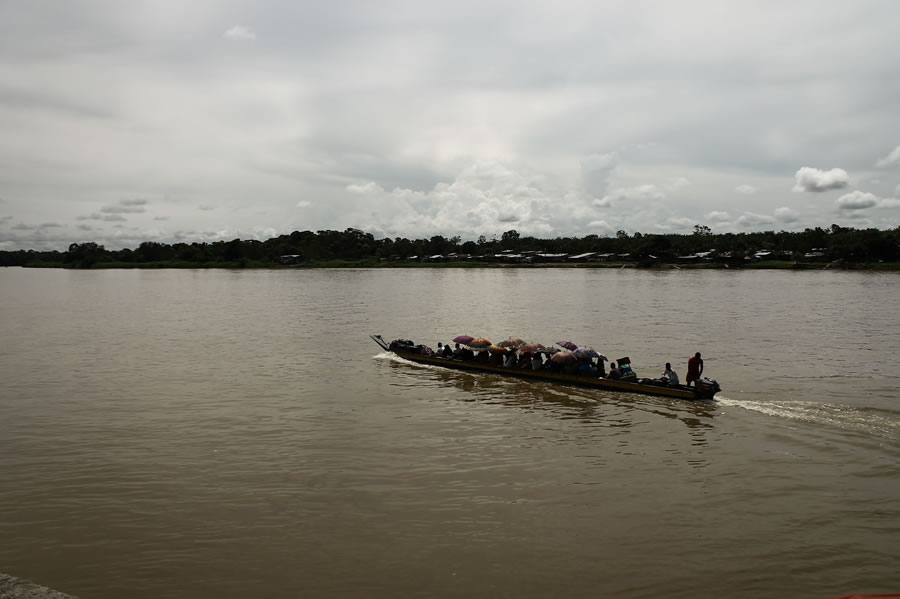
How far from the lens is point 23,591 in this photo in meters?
7.18

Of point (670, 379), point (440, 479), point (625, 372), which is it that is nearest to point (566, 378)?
point (625, 372)

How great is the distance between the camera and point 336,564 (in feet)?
32.3

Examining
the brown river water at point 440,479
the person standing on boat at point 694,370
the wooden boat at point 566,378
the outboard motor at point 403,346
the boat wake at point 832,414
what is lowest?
the brown river water at point 440,479

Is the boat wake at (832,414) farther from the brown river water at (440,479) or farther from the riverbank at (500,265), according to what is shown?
the riverbank at (500,265)

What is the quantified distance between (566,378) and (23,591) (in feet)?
60.8

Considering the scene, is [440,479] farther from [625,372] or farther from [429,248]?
[429,248]

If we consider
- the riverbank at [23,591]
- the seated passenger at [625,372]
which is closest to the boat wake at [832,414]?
the seated passenger at [625,372]

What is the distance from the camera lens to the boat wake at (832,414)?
1659 centimetres

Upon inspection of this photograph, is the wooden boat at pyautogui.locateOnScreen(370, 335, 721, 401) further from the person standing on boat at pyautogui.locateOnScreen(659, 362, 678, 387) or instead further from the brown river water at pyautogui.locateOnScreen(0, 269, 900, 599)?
the brown river water at pyautogui.locateOnScreen(0, 269, 900, 599)

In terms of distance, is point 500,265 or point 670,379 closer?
point 670,379

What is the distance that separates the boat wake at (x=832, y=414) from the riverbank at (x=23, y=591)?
59.3 ft

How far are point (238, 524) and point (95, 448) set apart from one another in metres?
7.18

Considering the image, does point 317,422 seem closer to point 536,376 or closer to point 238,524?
point 238,524

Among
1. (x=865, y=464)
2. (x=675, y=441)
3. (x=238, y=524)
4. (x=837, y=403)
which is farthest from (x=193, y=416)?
(x=837, y=403)
